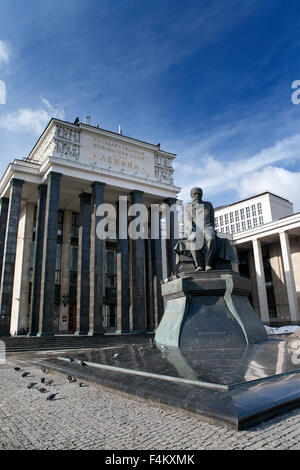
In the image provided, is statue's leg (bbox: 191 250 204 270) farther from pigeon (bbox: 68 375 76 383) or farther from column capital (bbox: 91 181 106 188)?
column capital (bbox: 91 181 106 188)

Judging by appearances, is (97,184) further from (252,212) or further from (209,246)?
(252,212)

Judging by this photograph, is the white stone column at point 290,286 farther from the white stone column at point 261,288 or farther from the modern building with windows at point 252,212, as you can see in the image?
the modern building with windows at point 252,212

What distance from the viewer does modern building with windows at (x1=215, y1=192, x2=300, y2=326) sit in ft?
129

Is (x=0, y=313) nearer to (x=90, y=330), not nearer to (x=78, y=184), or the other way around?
(x=90, y=330)

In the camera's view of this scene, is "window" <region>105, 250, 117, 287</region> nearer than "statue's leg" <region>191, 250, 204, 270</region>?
No

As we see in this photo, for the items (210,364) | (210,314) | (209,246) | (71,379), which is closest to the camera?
(210,364)

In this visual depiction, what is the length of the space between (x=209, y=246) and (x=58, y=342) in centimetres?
1748

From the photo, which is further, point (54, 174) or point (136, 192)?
point (136, 192)

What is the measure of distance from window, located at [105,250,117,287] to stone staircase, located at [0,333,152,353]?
11.2 meters

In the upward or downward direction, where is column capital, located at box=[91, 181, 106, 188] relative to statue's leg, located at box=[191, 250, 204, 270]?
upward

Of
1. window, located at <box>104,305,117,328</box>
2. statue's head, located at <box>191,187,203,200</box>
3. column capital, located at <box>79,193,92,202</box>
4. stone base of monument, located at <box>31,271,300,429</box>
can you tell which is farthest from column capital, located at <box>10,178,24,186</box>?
statue's head, located at <box>191,187,203,200</box>

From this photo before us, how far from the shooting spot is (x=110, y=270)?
121ft

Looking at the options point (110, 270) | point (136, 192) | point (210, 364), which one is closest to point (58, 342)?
point (110, 270)

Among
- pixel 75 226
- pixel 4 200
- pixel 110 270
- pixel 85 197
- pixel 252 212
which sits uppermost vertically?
pixel 252 212
